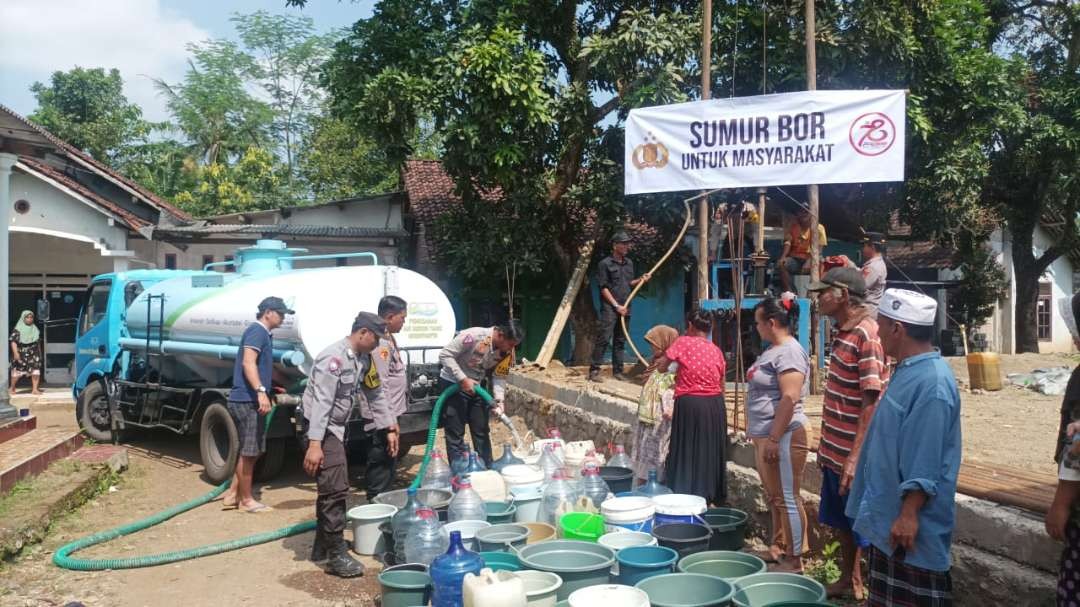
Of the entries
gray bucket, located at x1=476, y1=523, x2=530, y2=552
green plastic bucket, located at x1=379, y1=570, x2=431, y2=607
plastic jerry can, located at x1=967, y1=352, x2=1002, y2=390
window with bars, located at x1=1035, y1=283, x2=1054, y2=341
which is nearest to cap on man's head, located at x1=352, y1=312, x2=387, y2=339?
gray bucket, located at x1=476, y1=523, x2=530, y2=552

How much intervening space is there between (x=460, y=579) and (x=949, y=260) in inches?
765

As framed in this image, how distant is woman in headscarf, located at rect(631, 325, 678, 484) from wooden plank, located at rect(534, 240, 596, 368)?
482 centimetres

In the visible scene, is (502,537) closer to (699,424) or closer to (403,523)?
(403,523)

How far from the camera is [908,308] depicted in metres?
3.08

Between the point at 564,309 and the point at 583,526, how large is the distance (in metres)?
6.97

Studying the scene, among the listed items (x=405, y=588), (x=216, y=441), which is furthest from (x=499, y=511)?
(x=216, y=441)

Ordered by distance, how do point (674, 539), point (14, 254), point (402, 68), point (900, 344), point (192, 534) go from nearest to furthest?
1. point (900, 344)
2. point (674, 539)
3. point (192, 534)
4. point (402, 68)
5. point (14, 254)

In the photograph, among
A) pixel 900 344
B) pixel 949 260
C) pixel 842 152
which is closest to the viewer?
pixel 900 344

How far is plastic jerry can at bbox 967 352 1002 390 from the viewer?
9.20 metres

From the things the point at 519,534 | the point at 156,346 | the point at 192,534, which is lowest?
the point at 192,534

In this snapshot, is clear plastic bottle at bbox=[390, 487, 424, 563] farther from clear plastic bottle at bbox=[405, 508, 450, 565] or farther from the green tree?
the green tree

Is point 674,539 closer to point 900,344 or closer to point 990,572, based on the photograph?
point 990,572

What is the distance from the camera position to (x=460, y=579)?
3.86 metres

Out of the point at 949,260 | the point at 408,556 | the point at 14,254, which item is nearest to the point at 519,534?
the point at 408,556
